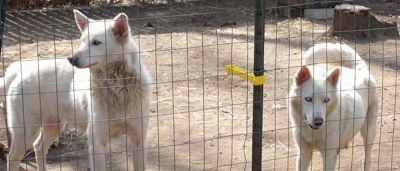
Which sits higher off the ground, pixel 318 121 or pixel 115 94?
pixel 115 94

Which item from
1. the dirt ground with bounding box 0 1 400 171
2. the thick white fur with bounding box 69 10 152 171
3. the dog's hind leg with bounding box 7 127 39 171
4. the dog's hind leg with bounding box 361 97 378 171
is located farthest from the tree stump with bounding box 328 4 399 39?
the dog's hind leg with bounding box 7 127 39 171

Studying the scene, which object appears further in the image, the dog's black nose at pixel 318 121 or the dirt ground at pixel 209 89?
the dirt ground at pixel 209 89

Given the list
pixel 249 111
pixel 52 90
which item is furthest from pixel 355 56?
pixel 52 90

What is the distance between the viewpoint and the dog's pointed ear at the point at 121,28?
5242 millimetres

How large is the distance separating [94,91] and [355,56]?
2.16m

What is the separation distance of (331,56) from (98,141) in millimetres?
1978

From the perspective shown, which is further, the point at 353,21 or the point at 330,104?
the point at 353,21

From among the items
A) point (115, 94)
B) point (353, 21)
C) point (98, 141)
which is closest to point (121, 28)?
point (115, 94)

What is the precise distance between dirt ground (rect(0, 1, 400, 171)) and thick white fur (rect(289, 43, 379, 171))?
20cm

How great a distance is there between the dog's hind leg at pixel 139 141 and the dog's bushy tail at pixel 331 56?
4.69 ft

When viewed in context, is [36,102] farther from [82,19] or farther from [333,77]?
[333,77]

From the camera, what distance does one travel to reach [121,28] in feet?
17.3

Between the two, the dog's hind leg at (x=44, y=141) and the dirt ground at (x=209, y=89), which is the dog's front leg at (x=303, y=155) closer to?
the dirt ground at (x=209, y=89)

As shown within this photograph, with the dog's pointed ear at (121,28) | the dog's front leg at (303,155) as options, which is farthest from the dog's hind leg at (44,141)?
the dog's front leg at (303,155)
